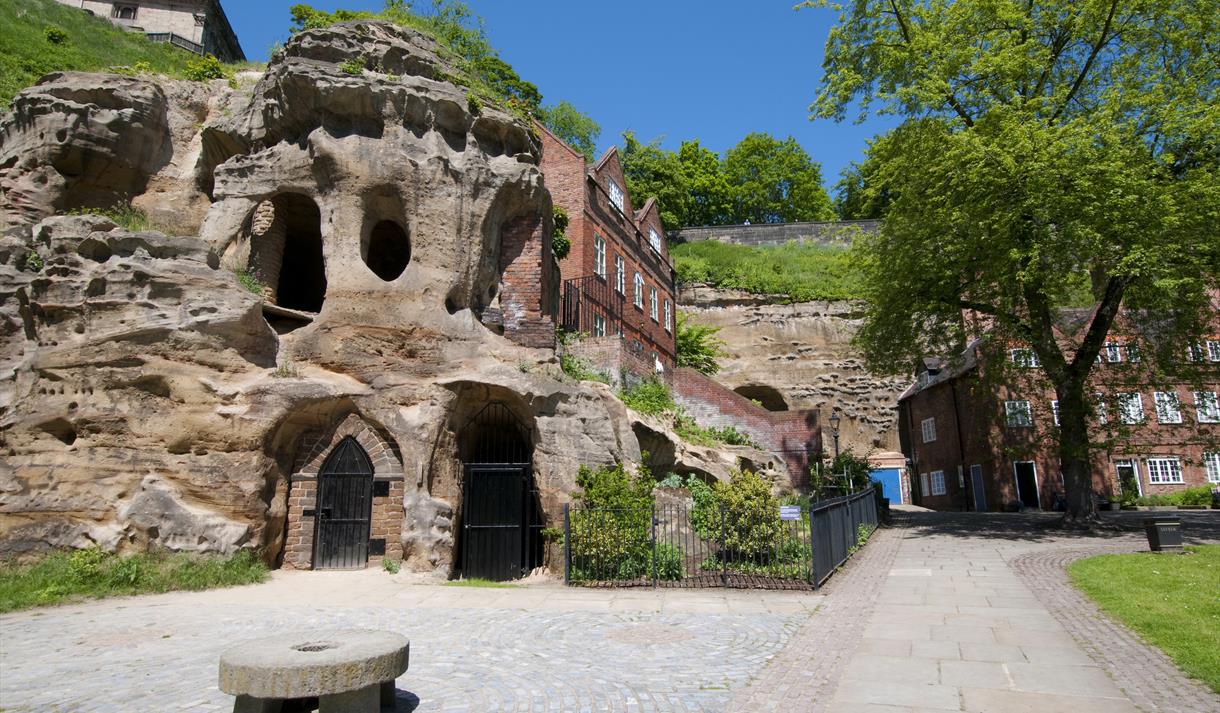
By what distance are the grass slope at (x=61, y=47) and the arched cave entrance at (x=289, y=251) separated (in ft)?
22.7

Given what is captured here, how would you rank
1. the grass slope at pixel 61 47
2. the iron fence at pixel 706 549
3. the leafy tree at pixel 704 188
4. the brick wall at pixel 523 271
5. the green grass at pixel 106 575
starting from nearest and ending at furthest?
1. the green grass at pixel 106 575
2. the iron fence at pixel 706 549
3. the brick wall at pixel 523 271
4. the grass slope at pixel 61 47
5. the leafy tree at pixel 704 188

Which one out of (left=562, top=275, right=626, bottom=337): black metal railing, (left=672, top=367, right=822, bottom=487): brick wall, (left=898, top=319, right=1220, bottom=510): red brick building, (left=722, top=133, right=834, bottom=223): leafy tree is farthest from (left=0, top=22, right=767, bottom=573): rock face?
(left=722, top=133, right=834, bottom=223): leafy tree

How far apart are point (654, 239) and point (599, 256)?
9.72m

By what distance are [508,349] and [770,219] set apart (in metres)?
50.5

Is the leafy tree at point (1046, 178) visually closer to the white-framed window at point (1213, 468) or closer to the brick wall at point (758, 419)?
the brick wall at point (758, 419)

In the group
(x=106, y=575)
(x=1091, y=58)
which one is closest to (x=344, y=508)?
(x=106, y=575)

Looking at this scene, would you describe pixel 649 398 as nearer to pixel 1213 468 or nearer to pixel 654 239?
pixel 654 239

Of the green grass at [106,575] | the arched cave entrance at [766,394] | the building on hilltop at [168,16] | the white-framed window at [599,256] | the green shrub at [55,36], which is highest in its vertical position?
the building on hilltop at [168,16]

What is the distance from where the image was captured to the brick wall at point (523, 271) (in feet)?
56.8

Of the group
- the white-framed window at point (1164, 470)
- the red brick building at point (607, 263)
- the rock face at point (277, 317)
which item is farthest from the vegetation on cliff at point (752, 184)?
the rock face at point (277, 317)

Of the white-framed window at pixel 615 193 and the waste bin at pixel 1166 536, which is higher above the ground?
the white-framed window at pixel 615 193

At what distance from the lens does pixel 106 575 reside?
36.2 feet

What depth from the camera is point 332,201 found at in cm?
1546

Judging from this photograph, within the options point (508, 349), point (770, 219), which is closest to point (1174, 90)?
point (508, 349)
